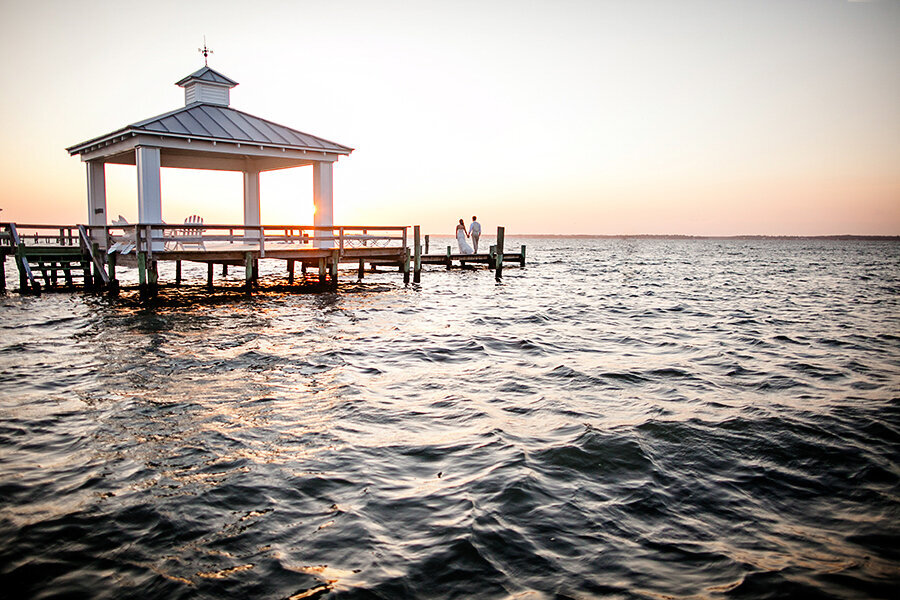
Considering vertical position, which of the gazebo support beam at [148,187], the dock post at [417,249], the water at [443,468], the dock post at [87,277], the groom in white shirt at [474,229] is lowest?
the water at [443,468]

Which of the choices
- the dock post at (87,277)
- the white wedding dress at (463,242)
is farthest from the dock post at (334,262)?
the white wedding dress at (463,242)

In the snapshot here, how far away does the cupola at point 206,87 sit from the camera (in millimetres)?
21594

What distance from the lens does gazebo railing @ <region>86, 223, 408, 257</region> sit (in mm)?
17188

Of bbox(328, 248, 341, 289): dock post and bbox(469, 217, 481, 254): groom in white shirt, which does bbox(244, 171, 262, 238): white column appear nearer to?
bbox(328, 248, 341, 289): dock post

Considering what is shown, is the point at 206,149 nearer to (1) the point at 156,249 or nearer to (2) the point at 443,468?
(1) the point at 156,249

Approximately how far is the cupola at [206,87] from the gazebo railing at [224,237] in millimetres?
5213

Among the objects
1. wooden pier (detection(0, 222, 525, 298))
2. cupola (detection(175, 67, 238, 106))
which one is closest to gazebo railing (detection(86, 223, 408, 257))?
wooden pier (detection(0, 222, 525, 298))

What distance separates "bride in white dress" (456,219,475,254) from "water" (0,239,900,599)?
19494mm

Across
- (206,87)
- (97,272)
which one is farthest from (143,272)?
(206,87)

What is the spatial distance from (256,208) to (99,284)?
6516 mm

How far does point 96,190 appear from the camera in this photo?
22.0 meters

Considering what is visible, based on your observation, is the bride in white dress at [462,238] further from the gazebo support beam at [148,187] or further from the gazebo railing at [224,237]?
the gazebo support beam at [148,187]

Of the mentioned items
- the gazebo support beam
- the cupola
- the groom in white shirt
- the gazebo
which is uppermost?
the cupola

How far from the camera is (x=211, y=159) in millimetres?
22453
